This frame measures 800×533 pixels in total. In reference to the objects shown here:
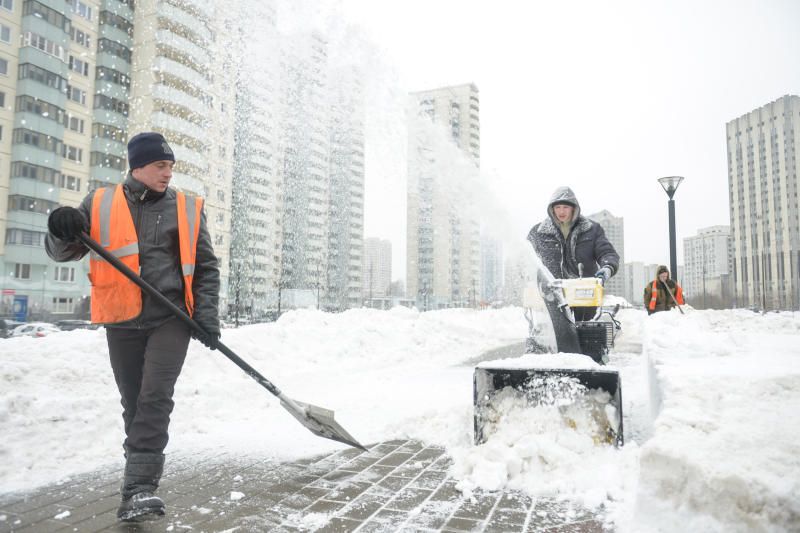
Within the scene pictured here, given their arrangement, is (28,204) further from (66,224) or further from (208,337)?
(208,337)

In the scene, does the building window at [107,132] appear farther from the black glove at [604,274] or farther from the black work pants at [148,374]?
the black glove at [604,274]

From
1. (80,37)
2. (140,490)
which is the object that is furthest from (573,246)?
(80,37)

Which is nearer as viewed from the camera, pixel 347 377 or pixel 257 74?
pixel 347 377

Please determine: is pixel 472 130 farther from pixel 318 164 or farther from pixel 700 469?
pixel 318 164

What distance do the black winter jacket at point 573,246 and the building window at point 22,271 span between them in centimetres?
4460

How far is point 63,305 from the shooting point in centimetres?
4062

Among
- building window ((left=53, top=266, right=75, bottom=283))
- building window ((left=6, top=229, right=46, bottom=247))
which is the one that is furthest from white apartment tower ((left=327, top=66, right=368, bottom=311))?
building window ((left=6, top=229, right=46, bottom=247))

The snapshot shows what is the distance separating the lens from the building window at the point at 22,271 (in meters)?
38.7

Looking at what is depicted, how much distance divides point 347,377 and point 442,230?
5542cm

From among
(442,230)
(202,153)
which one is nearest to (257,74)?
(202,153)

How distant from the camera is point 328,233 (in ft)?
260

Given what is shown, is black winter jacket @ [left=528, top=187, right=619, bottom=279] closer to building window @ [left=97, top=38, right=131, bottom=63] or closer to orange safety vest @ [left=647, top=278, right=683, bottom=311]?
orange safety vest @ [left=647, top=278, right=683, bottom=311]

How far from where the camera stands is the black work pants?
2.82 m

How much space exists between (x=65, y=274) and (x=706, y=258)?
96893 millimetres
